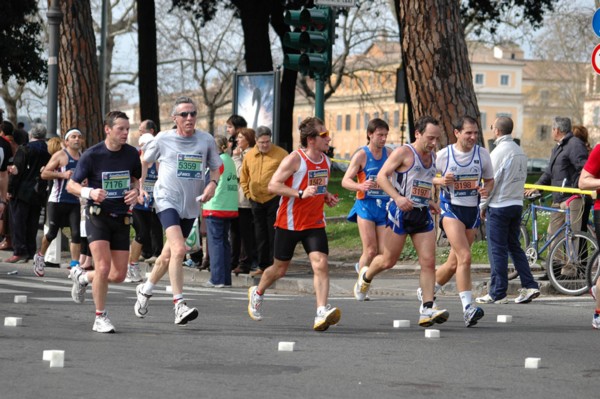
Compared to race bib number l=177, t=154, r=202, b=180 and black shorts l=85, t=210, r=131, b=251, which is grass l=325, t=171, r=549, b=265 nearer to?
race bib number l=177, t=154, r=202, b=180

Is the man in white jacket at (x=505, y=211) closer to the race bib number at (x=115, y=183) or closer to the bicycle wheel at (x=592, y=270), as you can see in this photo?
the bicycle wheel at (x=592, y=270)

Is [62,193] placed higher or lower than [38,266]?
higher

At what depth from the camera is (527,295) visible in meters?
14.0

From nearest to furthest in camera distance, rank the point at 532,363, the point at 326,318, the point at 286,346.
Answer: the point at 532,363 → the point at 286,346 → the point at 326,318

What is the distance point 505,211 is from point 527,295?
93cm

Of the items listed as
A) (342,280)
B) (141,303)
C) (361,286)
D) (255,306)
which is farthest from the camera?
(342,280)

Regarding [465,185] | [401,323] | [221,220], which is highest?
[465,185]

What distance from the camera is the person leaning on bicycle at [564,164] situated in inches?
619

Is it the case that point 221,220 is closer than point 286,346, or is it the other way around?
point 286,346

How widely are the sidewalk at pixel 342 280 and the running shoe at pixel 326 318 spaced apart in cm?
474

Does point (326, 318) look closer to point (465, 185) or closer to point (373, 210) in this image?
point (465, 185)

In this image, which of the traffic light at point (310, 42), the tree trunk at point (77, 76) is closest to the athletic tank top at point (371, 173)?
the traffic light at point (310, 42)

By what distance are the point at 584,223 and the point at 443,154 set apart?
4130mm

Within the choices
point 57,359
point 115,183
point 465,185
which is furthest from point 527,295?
point 57,359
